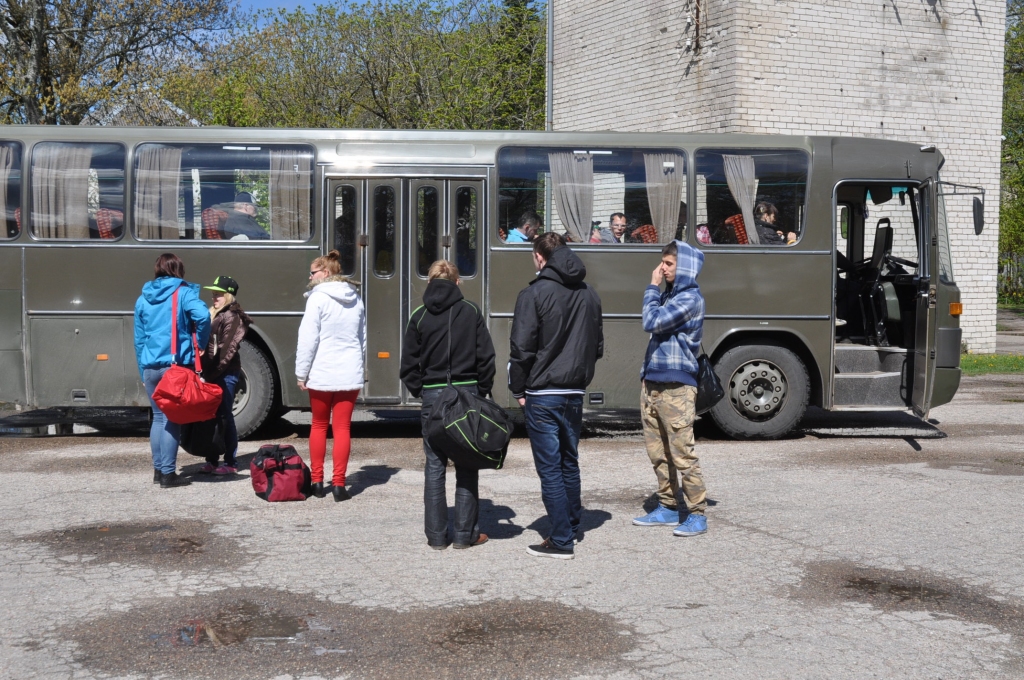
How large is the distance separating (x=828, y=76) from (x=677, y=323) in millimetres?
13981

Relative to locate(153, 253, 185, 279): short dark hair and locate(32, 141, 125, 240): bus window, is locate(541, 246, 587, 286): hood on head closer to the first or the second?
locate(153, 253, 185, 279): short dark hair

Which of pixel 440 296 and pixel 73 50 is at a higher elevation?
pixel 73 50

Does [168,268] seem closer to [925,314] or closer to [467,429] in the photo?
[467,429]

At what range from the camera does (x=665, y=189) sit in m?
11.1

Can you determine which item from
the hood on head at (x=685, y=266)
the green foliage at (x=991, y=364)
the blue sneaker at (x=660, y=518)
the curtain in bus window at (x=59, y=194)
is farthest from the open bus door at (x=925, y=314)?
the curtain in bus window at (x=59, y=194)

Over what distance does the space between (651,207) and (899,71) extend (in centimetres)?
1076

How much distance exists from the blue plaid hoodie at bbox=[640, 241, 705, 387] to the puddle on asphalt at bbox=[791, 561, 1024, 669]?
1386 mm

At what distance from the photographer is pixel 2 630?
16.8 feet

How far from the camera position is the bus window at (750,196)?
11109 millimetres

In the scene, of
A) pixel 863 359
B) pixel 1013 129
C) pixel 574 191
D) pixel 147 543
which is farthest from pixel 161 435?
pixel 1013 129

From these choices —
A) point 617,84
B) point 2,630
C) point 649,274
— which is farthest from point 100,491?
point 617,84

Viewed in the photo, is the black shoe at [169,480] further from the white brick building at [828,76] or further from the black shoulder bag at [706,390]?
the white brick building at [828,76]

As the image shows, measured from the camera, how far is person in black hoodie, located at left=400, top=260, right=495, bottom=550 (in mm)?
6551

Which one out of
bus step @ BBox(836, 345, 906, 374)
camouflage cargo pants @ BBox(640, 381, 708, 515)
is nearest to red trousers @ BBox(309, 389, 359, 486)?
camouflage cargo pants @ BBox(640, 381, 708, 515)
